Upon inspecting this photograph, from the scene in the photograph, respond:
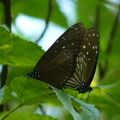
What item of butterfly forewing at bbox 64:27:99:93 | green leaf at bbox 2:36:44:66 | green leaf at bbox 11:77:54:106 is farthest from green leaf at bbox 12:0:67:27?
green leaf at bbox 11:77:54:106

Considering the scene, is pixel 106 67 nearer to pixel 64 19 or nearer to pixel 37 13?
pixel 64 19

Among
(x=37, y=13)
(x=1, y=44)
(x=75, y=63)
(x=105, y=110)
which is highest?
(x=1, y=44)

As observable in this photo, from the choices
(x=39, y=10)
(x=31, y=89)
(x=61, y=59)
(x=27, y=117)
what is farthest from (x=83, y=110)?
(x=39, y=10)

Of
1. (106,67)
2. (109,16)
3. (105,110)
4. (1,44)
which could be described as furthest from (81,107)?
(109,16)

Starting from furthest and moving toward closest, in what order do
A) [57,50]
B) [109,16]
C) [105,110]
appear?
[109,16] < [105,110] < [57,50]

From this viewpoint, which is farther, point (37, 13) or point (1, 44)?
point (37, 13)

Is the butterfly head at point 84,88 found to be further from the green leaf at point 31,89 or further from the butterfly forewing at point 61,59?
the green leaf at point 31,89
